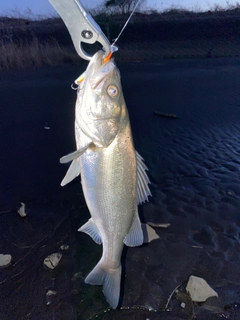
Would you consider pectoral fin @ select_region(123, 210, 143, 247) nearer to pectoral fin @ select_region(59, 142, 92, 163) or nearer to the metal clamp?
pectoral fin @ select_region(59, 142, 92, 163)

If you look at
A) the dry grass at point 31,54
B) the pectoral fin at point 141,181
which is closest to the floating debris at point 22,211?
the pectoral fin at point 141,181

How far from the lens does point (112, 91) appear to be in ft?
7.88

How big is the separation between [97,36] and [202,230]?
3740mm

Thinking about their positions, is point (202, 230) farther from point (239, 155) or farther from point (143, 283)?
point (239, 155)

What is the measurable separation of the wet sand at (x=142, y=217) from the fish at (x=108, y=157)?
132cm

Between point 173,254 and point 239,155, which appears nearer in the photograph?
point 173,254

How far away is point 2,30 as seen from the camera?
19922 mm

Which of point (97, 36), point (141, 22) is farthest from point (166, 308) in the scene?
point (141, 22)

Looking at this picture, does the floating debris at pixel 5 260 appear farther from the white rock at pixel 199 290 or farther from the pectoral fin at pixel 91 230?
the white rock at pixel 199 290

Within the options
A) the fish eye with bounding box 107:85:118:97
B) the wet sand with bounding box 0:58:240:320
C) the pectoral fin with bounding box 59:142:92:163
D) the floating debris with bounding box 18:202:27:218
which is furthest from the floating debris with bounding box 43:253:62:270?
the fish eye with bounding box 107:85:118:97

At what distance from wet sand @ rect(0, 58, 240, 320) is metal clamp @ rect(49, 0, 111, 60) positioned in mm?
2868

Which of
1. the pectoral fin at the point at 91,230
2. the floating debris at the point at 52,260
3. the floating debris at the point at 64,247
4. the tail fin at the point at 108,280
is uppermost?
the pectoral fin at the point at 91,230

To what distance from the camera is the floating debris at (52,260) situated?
404 cm

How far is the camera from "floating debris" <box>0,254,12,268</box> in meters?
4.03
